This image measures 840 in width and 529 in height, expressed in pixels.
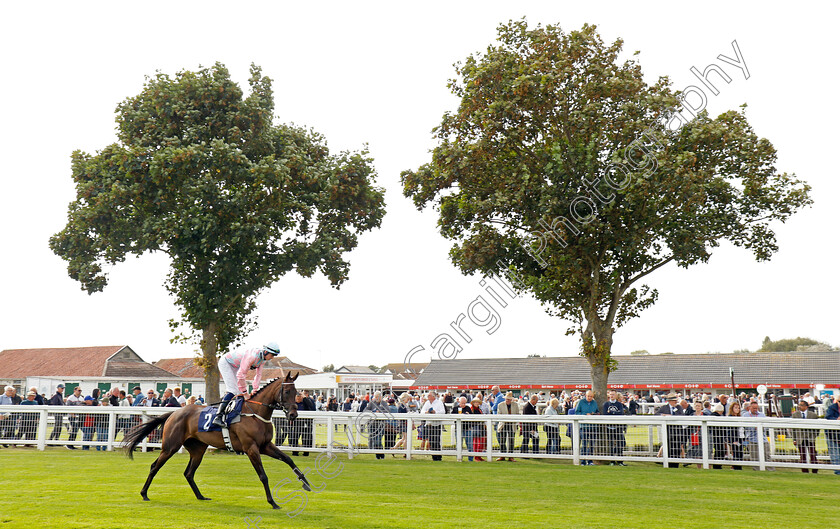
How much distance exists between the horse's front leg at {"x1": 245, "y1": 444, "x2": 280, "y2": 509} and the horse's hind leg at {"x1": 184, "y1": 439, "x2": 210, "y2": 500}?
Answer: 28.4 inches

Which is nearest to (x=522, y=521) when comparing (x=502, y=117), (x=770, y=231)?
(x=502, y=117)

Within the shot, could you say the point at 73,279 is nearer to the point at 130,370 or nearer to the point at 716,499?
the point at 716,499

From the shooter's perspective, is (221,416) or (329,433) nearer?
(221,416)

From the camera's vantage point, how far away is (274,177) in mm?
17922

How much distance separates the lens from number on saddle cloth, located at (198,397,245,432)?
347 inches

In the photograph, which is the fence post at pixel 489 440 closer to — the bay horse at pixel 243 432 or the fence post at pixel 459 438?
the fence post at pixel 459 438

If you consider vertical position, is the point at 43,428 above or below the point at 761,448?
below

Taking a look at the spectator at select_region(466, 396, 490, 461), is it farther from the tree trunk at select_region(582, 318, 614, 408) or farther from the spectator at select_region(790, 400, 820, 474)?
the spectator at select_region(790, 400, 820, 474)

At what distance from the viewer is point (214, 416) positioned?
29.2 ft

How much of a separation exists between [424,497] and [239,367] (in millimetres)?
2956

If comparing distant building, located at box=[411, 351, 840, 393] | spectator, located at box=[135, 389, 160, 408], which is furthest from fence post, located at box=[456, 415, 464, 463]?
distant building, located at box=[411, 351, 840, 393]

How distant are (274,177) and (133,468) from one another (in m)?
8.21

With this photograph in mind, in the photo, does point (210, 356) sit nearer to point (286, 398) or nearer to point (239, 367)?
point (239, 367)

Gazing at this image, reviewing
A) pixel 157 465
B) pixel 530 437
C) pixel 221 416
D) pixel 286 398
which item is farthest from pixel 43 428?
pixel 530 437
